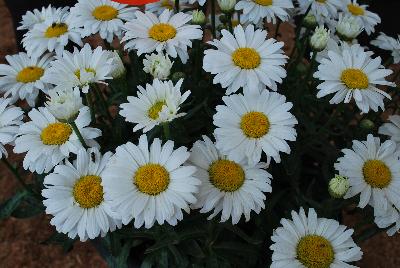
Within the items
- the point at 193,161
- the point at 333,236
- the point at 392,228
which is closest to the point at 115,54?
the point at 193,161

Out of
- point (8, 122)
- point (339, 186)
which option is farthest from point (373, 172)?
point (8, 122)

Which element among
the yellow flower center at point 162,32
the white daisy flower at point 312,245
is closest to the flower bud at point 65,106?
the yellow flower center at point 162,32

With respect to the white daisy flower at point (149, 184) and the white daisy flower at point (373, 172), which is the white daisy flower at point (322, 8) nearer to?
the white daisy flower at point (373, 172)

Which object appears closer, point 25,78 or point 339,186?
point 339,186

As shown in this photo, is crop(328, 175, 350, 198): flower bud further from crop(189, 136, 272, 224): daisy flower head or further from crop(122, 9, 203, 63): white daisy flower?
crop(122, 9, 203, 63): white daisy flower

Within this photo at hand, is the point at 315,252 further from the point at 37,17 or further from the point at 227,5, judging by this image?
the point at 37,17
